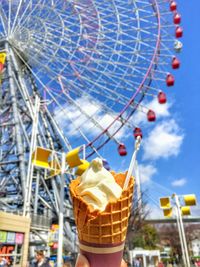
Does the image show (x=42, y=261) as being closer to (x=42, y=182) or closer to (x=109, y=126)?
(x=109, y=126)

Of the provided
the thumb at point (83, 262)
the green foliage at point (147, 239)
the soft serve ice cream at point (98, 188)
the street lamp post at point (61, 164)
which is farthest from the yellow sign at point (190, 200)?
the green foliage at point (147, 239)

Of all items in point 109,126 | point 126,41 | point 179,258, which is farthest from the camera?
point 179,258

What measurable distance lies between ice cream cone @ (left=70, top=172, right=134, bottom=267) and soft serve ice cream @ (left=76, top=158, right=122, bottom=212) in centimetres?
6

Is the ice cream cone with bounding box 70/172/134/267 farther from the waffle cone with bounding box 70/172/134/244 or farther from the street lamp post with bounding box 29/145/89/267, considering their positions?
the street lamp post with bounding box 29/145/89/267

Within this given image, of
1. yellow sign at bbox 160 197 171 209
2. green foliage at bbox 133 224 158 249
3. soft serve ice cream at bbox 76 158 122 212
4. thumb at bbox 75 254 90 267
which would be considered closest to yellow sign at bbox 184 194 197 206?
yellow sign at bbox 160 197 171 209

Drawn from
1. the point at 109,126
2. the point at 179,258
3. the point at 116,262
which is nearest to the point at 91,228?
the point at 116,262

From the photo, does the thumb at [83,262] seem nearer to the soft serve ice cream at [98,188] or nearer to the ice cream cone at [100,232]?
the ice cream cone at [100,232]

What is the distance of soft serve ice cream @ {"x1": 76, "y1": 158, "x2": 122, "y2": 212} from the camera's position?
228 cm

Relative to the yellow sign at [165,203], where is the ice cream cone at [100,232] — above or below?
below

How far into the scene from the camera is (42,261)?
23.2ft

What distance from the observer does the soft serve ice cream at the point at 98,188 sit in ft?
7.47

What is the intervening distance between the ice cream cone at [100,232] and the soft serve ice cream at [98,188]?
2.3 inches

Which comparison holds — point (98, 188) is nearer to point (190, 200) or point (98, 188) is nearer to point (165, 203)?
point (190, 200)

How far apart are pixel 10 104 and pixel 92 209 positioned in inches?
822
